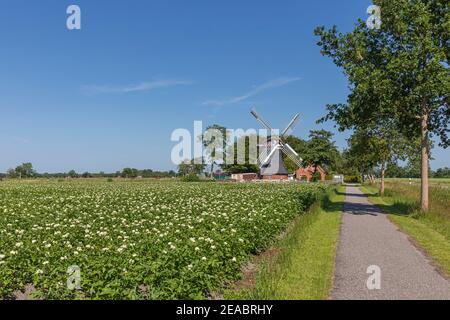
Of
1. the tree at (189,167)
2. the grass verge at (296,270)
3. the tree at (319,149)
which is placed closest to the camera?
the grass verge at (296,270)

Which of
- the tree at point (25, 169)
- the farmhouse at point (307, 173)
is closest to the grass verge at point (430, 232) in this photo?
the farmhouse at point (307, 173)

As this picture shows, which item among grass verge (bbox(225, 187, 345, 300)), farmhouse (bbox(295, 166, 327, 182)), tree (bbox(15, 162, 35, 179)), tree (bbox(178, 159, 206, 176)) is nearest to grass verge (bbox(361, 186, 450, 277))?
grass verge (bbox(225, 187, 345, 300))

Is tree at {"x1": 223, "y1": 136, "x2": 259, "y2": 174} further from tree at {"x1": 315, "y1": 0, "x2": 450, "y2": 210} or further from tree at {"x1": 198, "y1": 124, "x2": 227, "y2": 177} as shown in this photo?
tree at {"x1": 315, "y1": 0, "x2": 450, "y2": 210}

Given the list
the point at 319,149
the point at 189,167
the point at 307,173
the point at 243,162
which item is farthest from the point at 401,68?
the point at 189,167

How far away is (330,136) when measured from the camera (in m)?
95.4

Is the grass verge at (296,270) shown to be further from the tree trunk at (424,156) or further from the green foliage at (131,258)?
the tree trunk at (424,156)

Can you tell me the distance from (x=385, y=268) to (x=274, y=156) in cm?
8622

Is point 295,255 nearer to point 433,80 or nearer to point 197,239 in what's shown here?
point 197,239

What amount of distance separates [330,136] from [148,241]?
295ft

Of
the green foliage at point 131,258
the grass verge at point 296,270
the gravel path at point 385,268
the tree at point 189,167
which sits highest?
the tree at point 189,167

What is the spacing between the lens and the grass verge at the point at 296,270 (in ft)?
26.5

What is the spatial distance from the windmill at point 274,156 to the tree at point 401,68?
69.4 metres

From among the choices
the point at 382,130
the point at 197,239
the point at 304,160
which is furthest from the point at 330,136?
the point at 197,239

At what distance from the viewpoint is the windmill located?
3718 inches
